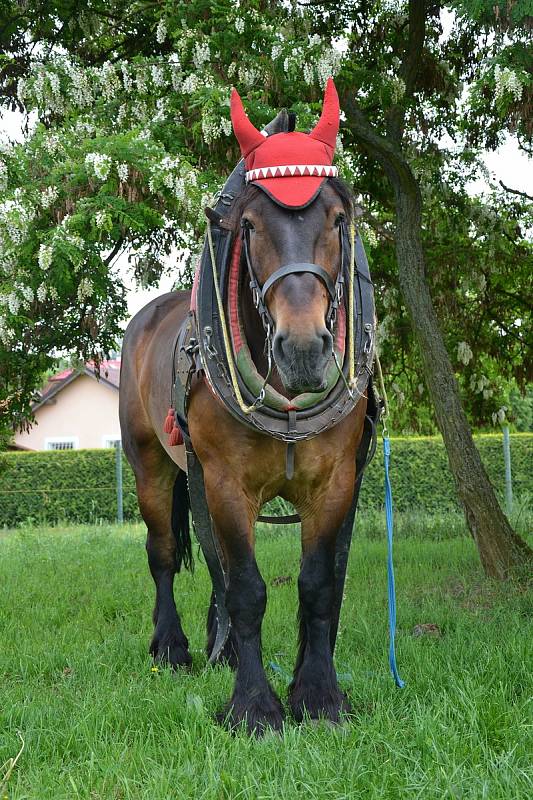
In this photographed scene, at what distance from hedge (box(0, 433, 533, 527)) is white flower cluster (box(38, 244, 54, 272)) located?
34.8ft

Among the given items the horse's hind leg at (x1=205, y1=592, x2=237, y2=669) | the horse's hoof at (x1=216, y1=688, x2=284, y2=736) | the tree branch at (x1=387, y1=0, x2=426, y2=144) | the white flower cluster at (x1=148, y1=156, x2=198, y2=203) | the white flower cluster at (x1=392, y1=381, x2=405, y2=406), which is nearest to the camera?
the horse's hoof at (x1=216, y1=688, x2=284, y2=736)

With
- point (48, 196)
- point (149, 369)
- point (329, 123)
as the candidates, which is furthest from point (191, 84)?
point (329, 123)

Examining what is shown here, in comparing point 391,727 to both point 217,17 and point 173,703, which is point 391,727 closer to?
point 173,703

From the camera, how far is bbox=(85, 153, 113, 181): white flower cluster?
5.57 meters

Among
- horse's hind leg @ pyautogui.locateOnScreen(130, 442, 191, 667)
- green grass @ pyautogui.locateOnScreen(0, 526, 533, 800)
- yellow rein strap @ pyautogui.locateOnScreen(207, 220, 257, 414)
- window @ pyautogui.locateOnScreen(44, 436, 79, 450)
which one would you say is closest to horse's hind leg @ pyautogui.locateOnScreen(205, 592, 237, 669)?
green grass @ pyautogui.locateOnScreen(0, 526, 533, 800)

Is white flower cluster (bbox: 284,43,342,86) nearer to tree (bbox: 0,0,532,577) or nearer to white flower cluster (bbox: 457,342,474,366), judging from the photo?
tree (bbox: 0,0,532,577)

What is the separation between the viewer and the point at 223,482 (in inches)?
134

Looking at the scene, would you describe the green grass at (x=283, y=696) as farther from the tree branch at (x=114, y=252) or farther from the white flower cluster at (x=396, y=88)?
the white flower cluster at (x=396, y=88)

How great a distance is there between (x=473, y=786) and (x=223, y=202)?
2.48 meters

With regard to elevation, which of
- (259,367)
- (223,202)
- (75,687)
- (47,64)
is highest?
(47,64)

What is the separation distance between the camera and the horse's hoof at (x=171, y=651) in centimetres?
462

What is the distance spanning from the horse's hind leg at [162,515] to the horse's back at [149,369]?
146mm

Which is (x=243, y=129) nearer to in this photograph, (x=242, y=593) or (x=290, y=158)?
(x=290, y=158)

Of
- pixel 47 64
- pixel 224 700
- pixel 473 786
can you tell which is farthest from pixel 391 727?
pixel 47 64
